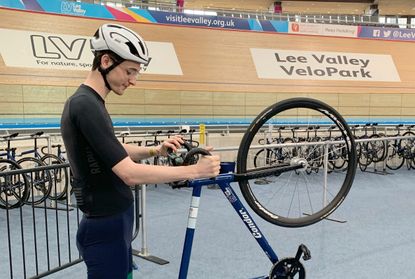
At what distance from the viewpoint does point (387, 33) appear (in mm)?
12375

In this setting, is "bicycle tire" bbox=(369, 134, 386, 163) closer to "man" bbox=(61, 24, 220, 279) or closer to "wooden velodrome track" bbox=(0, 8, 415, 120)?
"wooden velodrome track" bbox=(0, 8, 415, 120)

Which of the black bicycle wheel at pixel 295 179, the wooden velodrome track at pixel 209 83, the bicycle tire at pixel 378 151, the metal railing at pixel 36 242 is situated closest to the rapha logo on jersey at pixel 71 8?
the wooden velodrome track at pixel 209 83

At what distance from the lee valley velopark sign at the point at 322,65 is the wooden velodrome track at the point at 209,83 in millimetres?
169

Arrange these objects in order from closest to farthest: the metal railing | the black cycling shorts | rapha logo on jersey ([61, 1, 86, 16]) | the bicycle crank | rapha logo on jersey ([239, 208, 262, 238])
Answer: the black cycling shorts
rapha logo on jersey ([239, 208, 262, 238])
the bicycle crank
the metal railing
rapha logo on jersey ([61, 1, 86, 16])

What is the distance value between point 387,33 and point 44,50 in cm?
1064

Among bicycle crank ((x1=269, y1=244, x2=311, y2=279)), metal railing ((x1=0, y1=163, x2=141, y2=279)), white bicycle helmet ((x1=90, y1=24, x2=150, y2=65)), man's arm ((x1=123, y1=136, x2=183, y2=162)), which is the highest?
white bicycle helmet ((x1=90, y1=24, x2=150, y2=65))

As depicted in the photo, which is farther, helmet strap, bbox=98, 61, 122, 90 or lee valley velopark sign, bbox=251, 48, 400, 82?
lee valley velopark sign, bbox=251, 48, 400, 82

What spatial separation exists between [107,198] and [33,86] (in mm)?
7824

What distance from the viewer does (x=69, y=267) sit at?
10.6 ft

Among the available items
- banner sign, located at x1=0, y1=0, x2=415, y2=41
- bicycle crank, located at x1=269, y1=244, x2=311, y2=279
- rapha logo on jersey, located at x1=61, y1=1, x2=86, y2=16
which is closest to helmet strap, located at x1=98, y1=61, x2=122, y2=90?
bicycle crank, located at x1=269, y1=244, x2=311, y2=279

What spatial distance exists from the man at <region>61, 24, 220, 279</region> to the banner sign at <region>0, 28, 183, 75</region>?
7.66 metres

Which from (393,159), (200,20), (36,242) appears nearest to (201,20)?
(200,20)

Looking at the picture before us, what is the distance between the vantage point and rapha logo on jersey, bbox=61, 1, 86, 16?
8.79 m

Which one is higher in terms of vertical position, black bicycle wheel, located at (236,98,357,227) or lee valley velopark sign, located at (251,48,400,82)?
lee valley velopark sign, located at (251,48,400,82)
